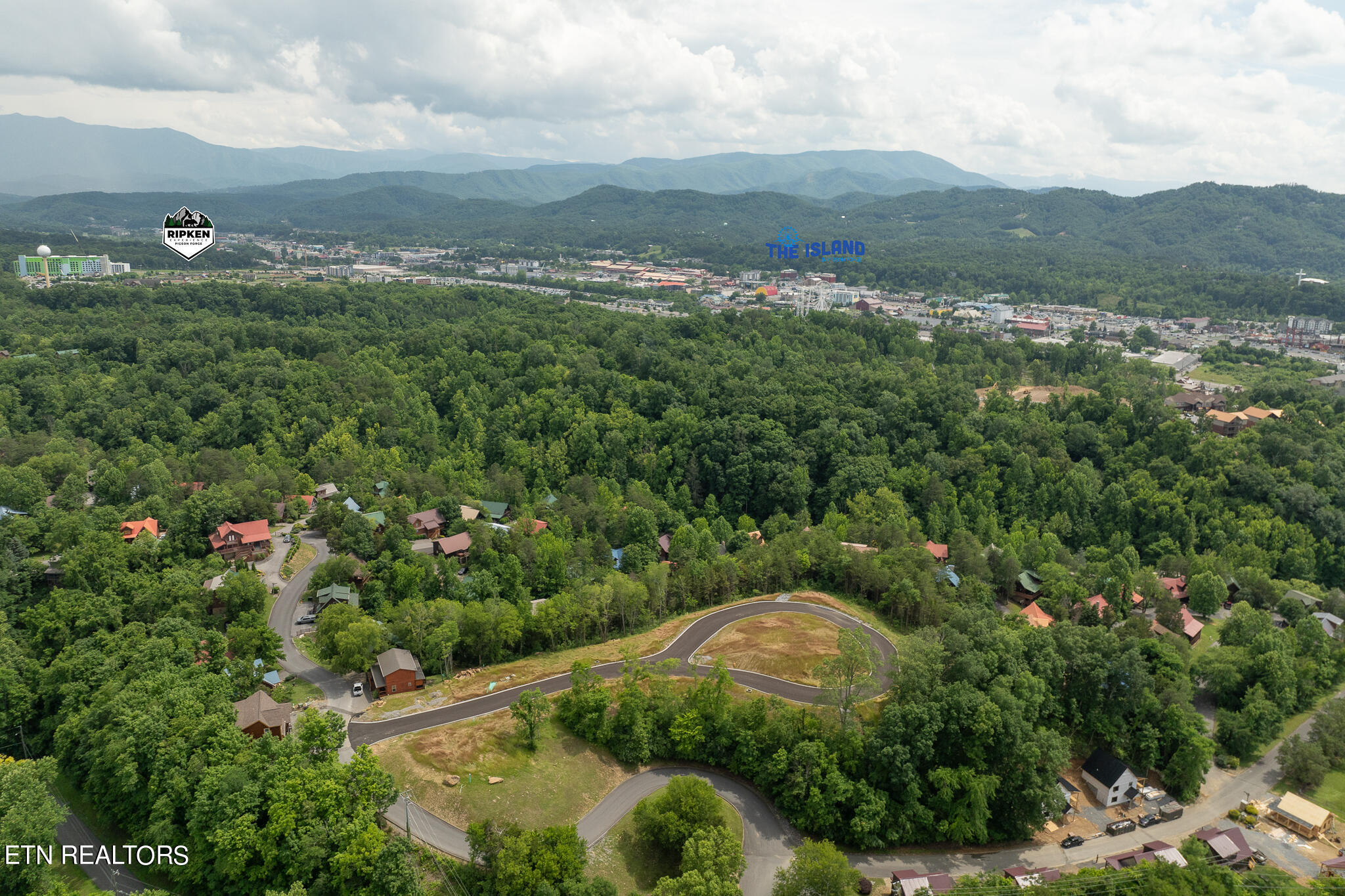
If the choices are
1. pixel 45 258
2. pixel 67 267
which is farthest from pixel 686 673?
pixel 67 267

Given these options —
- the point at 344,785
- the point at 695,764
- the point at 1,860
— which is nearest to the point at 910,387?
the point at 695,764

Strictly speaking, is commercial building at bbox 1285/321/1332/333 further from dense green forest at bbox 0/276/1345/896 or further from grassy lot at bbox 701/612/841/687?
grassy lot at bbox 701/612/841/687

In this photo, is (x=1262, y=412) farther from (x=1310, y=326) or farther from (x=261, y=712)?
(x=261, y=712)

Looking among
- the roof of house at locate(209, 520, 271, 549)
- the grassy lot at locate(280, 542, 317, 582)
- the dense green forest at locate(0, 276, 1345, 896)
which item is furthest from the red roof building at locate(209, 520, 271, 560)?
the grassy lot at locate(280, 542, 317, 582)

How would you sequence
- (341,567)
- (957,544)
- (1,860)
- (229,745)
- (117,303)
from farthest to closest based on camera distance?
(117,303), (957,544), (341,567), (229,745), (1,860)

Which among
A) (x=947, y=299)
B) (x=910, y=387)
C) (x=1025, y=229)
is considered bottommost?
(x=910, y=387)

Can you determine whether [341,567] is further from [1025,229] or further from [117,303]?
[1025,229]
